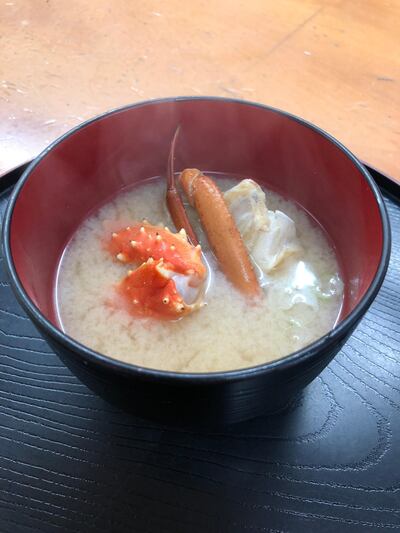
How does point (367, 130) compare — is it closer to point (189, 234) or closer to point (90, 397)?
point (189, 234)

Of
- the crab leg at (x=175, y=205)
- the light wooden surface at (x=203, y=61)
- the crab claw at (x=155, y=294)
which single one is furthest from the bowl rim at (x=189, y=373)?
the light wooden surface at (x=203, y=61)

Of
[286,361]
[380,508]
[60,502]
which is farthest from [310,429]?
[60,502]

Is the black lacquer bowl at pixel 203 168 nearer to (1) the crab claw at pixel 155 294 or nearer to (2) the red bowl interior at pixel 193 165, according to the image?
(2) the red bowl interior at pixel 193 165

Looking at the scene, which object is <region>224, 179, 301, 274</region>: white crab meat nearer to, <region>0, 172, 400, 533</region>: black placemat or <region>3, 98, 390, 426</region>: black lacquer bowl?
<region>3, 98, 390, 426</region>: black lacquer bowl

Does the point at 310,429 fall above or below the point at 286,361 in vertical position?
below

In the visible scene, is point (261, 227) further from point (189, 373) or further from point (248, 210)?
point (189, 373)

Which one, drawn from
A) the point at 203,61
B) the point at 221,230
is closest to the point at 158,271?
the point at 221,230
